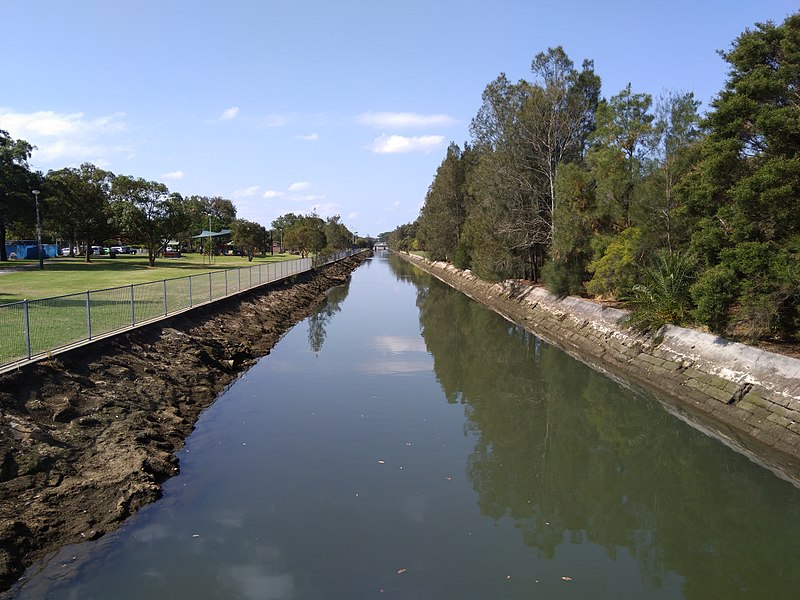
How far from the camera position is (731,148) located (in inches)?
581

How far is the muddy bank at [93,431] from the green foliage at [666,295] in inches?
499

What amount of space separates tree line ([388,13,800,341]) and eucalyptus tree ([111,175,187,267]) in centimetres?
2550

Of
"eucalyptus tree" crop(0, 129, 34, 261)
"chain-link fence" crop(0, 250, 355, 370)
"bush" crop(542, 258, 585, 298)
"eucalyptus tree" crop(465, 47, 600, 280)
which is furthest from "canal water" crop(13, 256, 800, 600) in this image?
"eucalyptus tree" crop(0, 129, 34, 261)

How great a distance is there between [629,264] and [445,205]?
42.0 metres

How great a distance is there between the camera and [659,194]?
68.6 feet

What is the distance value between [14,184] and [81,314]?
41.0 m

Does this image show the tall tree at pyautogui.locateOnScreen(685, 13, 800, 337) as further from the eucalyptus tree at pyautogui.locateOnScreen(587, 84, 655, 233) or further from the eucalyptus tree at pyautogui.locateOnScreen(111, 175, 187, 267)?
the eucalyptus tree at pyautogui.locateOnScreen(111, 175, 187, 267)

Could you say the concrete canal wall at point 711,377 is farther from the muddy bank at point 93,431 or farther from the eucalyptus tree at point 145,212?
the eucalyptus tree at point 145,212

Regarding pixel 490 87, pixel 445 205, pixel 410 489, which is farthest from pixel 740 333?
pixel 445 205

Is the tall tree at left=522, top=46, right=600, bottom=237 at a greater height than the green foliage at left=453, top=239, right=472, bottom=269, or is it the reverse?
the tall tree at left=522, top=46, right=600, bottom=237

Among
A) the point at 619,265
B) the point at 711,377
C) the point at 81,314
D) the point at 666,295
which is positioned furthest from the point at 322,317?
the point at 711,377

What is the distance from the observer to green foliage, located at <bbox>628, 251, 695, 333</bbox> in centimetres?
1791

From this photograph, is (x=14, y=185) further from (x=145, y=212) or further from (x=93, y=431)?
(x=93, y=431)

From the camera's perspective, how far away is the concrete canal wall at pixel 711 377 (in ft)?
38.1
